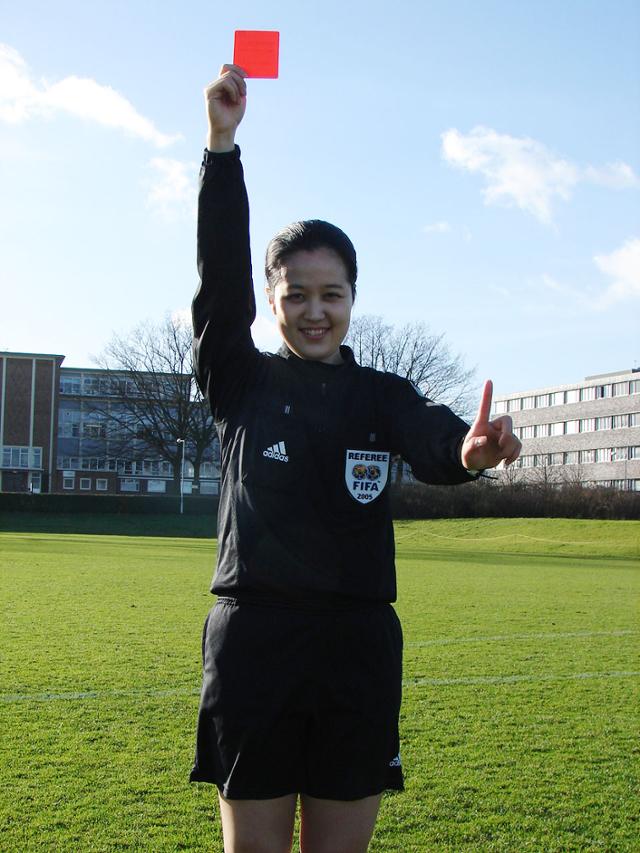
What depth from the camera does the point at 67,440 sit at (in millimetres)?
81375

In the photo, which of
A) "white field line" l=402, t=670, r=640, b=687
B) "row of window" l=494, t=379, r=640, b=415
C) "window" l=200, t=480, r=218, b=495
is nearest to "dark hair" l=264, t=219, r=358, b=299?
"white field line" l=402, t=670, r=640, b=687

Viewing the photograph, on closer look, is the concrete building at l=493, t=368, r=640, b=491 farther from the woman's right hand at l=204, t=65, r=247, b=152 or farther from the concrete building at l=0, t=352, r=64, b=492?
the woman's right hand at l=204, t=65, r=247, b=152

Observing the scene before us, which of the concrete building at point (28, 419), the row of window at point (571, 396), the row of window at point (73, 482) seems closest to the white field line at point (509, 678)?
the row of window at point (571, 396)

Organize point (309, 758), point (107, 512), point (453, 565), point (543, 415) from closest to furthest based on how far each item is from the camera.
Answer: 1. point (309, 758)
2. point (453, 565)
3. point (107, 512)
4. point (543, 415)

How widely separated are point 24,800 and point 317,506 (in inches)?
107

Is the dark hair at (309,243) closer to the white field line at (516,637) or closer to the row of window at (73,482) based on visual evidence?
the white field line at (516,637)

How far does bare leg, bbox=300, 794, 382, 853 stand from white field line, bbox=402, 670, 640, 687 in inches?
187

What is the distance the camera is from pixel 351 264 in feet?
8.12

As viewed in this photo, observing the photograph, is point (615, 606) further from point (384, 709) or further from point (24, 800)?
point (384, 709)

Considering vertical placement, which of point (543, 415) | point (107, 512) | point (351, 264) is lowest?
point (107, 512)

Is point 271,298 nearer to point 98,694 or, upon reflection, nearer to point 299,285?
point 299,285

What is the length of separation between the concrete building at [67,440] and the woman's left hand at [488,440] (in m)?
59.2

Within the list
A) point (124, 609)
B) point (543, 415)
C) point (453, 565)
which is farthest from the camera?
point (543, 415)

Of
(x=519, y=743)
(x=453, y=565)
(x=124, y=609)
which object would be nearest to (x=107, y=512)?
(x=453, y=565)
